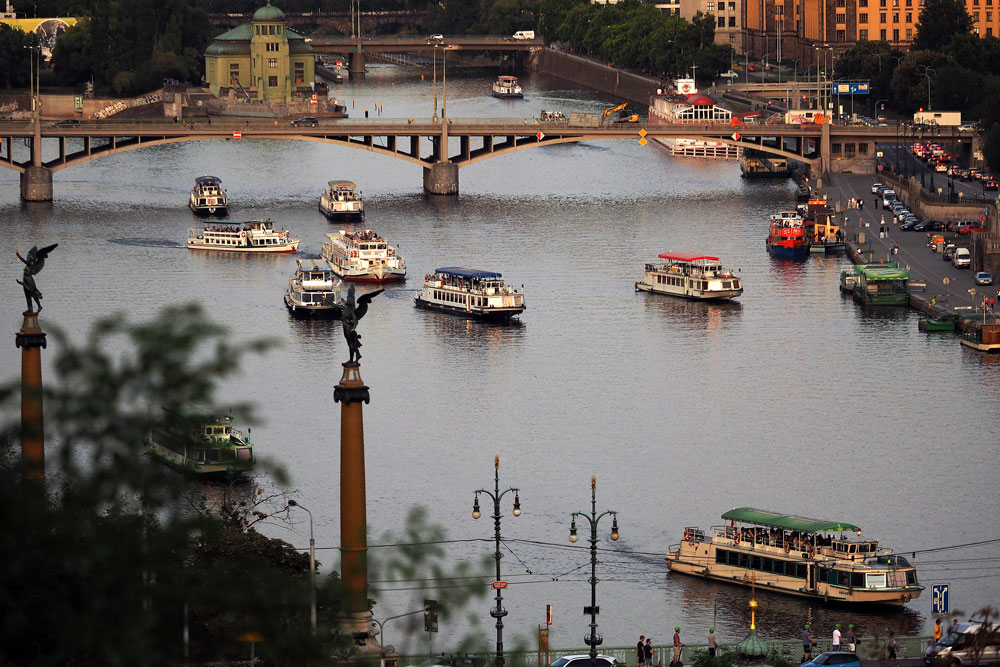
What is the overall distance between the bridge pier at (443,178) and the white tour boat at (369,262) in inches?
863

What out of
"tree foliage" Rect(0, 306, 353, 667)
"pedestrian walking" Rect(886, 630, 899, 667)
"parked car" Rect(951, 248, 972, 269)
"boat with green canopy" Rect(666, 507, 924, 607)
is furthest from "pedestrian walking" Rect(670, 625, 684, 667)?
"parked car" Rect(951, 248, 972, 269)

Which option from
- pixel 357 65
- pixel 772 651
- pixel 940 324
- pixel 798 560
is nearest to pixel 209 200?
pixel 940 324

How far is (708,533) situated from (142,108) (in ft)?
348

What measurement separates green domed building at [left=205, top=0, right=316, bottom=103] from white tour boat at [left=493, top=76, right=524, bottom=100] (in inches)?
567

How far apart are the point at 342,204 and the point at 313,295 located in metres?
22.7

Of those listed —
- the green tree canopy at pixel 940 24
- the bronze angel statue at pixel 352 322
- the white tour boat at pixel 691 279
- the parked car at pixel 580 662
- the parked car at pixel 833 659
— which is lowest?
the parked car at pixel 580 662

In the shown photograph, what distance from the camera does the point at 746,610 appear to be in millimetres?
46375

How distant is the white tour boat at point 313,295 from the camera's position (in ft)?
261

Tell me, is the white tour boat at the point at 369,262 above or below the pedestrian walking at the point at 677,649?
above

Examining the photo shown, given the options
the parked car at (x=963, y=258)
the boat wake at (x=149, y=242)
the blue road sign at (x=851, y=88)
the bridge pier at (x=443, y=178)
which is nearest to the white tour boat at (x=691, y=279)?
the parked car at (x=963, y=258)

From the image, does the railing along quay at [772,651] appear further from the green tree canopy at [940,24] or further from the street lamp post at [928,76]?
the green tree canopy at [940,24]

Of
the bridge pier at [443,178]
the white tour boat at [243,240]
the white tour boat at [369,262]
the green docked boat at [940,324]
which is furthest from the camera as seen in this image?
the bridge pier at [443,178]

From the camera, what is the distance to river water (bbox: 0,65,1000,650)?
1927 inches

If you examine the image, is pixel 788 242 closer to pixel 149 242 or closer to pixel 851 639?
pixel 149 242
